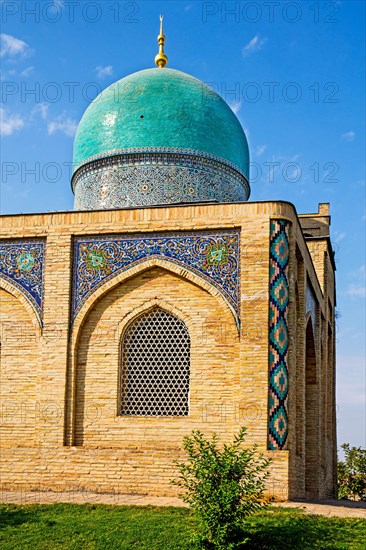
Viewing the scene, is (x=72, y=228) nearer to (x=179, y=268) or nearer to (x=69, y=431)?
(x=179, y=268)

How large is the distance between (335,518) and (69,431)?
10.6ft

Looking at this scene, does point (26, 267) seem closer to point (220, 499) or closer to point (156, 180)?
point (156, 180)

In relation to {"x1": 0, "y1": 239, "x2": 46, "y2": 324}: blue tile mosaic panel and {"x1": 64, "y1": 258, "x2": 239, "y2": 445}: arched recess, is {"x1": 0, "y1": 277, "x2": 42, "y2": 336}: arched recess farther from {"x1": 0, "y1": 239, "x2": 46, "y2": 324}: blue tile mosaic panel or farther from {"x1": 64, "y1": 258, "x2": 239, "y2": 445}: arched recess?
{"x1": 64, "y1": 258, "x2": 239, "y2": 445}: arched recess

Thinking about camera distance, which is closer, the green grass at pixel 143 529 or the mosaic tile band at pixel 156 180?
the green grass at pixel 143 529

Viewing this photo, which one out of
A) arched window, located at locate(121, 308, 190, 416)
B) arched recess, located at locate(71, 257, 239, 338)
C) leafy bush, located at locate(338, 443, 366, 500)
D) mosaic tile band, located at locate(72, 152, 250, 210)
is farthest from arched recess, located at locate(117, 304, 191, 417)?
leafy bush, located at locate(338, 443, 366, 500)

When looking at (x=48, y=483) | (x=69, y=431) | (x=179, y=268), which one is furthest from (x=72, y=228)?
(x=48, y=483)

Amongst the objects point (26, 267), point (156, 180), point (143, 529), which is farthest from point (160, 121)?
point (143, 529)

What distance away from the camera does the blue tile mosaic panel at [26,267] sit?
9.21 metres

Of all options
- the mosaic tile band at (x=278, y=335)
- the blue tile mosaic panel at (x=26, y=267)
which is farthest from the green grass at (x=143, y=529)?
the blue tile mosaic panel at (x=26, y=267)

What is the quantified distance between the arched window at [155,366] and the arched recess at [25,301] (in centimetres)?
102

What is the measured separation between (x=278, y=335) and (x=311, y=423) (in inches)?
123

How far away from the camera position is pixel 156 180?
11227 millimetres

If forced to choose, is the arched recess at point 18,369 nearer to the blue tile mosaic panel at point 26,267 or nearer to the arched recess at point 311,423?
the blue tile mosaic panel at point 26,267

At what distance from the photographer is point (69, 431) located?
28.9ft
